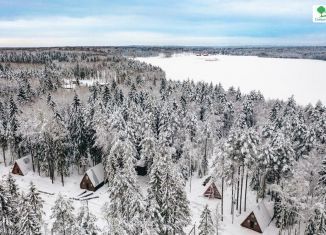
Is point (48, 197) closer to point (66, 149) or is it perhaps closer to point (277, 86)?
point (66, 149)

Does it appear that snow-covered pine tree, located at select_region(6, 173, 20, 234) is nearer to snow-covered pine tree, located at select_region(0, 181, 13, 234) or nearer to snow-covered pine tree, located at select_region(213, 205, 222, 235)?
snow-covered pine tree, located at select_region(0, 181, 13, 234)

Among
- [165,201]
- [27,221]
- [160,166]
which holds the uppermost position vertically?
[160,166]

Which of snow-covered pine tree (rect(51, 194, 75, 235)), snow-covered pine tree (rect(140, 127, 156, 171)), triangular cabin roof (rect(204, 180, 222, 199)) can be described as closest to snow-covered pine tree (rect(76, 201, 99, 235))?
snow-covered pine tree (rect(51, 194, 75, 235))

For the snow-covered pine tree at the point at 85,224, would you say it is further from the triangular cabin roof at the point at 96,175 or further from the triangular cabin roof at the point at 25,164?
the triangular cabin roof at the point at 25,164

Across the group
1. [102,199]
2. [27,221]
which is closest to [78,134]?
[102,199]

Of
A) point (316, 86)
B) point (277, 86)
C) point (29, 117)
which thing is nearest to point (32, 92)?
point (29, 117)

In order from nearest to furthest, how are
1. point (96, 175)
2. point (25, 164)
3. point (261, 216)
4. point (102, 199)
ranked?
point (261, 216)
point (102, 199)
point (96, 175)
point (25, 164)

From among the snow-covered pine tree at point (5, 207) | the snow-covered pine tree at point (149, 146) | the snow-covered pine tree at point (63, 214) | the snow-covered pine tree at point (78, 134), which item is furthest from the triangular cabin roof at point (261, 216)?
the snow-covered pine tree at point (78, 134)

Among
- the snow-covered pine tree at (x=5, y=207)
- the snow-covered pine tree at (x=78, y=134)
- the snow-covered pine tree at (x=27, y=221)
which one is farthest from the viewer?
the snow-covered pine tree at (x=78, y=134)

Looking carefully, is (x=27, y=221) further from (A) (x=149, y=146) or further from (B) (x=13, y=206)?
(A) (x=149, y=146)
